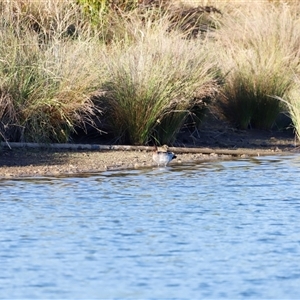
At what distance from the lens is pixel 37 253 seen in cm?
774

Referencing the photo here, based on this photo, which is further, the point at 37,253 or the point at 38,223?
the point at 38,223

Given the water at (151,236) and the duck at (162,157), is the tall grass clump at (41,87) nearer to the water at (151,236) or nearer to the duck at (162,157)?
the duck at (162,157)

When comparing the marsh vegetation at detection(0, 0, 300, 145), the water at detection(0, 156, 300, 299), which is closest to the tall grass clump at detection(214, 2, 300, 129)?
the marsh vegetation at detection(0, 0, 300, 145)

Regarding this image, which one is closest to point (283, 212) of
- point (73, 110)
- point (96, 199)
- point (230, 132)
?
point (96, 199)

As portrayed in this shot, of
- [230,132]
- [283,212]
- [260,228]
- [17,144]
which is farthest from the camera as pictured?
[230,132]

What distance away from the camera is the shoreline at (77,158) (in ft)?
38.9

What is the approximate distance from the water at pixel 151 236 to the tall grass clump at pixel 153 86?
64.2 inches

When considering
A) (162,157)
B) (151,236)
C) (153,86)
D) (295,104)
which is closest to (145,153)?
(153,86)

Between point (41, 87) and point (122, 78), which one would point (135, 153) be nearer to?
point (122, 78)

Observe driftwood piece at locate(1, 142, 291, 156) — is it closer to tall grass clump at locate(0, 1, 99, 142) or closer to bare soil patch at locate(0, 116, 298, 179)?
bare soil patch at locate(0, 116, 298, 179)

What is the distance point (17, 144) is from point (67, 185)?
186cm

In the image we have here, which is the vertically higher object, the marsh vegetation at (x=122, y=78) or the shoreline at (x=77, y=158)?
the marsh vegetation at (x=122, y=78)

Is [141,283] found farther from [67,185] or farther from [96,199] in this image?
[67,185]

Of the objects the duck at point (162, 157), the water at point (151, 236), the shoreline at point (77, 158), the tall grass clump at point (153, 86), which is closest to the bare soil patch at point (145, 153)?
the shoreline at point (77, 158)
